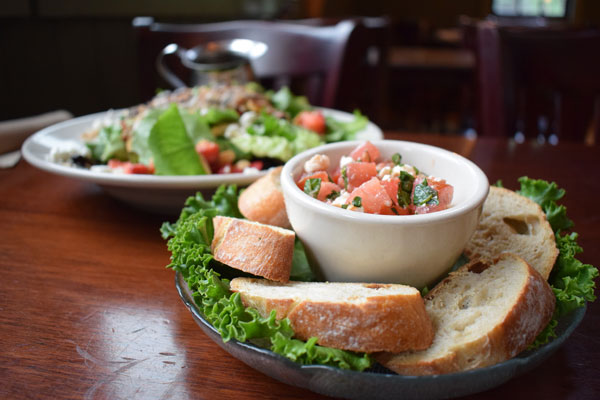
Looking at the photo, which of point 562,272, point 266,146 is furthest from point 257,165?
point 562,272

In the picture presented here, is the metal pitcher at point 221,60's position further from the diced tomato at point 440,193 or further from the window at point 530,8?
the window at point 530,8

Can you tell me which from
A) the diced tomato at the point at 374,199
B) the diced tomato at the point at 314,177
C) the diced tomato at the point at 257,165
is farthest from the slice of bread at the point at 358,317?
the diced tomato at the point at 257,165

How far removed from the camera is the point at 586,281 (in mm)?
920

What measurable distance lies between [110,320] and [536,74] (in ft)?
7.19

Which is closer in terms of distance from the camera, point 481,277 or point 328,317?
point 328,317

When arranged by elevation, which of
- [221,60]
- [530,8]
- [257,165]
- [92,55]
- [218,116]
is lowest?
[530,8]

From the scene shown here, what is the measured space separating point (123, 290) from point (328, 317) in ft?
1.71

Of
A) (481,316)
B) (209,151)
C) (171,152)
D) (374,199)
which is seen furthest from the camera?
(209,151)

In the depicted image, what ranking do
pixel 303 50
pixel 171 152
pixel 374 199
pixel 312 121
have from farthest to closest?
pixel 303 50, pixel 312 121, pixel 171 152, pixel 374 199

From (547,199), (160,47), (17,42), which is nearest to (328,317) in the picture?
(547,199)

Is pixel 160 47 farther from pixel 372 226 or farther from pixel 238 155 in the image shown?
pixel 372 226

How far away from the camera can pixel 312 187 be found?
1.03 meters

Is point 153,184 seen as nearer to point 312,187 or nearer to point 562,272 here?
point 312,187

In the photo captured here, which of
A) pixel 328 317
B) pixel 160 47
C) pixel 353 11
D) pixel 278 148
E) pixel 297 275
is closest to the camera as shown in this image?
pixel 328 317
